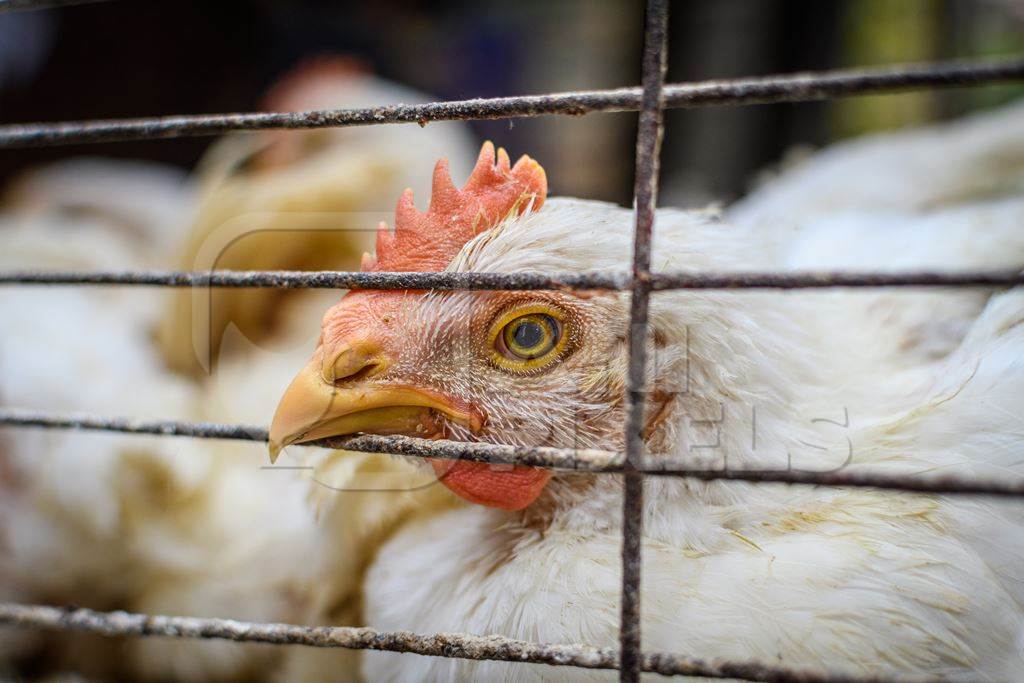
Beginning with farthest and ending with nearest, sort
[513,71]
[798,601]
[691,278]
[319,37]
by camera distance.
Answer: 1. [513,71]
2. [319,37]
3. [798,601]
4. [691,278]

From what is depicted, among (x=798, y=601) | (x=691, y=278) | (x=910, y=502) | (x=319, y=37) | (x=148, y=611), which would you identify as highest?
(x=319, y=37)

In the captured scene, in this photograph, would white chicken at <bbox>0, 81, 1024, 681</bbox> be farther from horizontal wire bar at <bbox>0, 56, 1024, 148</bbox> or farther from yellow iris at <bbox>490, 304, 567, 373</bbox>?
horizontal wire bar at <bbox>0, 56, 1024, 148</bbox>

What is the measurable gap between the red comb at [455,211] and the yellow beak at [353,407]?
0.17 m

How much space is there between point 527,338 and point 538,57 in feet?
14.5

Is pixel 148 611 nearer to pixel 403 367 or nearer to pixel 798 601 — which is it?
pixel 403 367

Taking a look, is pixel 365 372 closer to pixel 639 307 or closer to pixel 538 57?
pixel 639 307

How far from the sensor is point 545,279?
825 mm

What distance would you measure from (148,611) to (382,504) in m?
0.94

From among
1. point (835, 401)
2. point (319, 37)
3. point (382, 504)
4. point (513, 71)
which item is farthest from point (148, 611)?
point (513, 71)

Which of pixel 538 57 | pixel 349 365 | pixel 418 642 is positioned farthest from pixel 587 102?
pixel 538 57

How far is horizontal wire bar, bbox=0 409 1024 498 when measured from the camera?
69 cm

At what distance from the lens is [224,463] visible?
1.96 m

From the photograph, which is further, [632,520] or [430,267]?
[430,267]

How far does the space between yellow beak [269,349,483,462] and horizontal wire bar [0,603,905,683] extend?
23 cm
